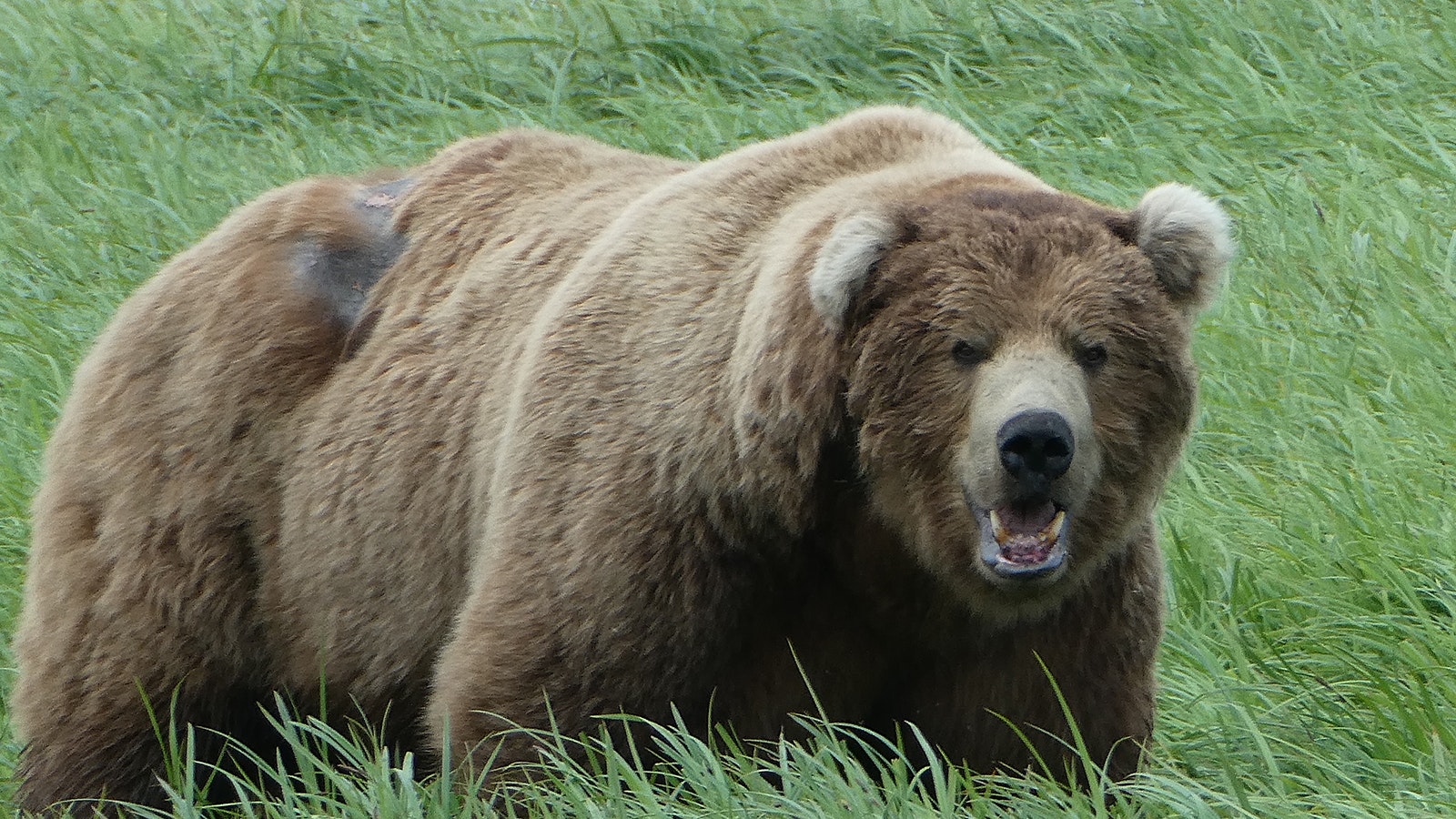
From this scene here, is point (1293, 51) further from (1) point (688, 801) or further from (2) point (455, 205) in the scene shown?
(1) point (688, 801)

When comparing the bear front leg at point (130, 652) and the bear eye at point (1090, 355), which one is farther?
the bear front leg at point (130, 652)

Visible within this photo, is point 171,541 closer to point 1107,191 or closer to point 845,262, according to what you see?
point 845,262

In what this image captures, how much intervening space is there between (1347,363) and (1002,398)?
2885 millimetres

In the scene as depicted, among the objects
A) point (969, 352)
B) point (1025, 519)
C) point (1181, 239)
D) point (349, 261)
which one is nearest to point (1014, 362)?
point (969, 352)

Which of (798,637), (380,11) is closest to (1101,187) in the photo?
(798,637)

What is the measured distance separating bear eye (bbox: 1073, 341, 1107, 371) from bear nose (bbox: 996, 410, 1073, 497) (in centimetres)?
22

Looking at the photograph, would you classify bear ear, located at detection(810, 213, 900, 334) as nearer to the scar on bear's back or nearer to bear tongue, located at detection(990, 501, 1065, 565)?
bear tongue, located at detection(990, 501, 1065, 565)

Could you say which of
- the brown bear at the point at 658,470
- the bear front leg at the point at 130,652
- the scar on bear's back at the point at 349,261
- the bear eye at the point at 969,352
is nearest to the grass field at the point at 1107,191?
the brown bear at the point at 658,470

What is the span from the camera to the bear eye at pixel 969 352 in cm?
366

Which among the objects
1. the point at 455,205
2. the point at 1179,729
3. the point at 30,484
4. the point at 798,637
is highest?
the point at 455,205

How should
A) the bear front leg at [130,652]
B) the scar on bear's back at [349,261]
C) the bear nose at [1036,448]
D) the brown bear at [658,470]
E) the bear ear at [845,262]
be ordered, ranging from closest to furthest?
the bear nose at [1036,448], the bear ear at [845,262], the brown bear at [658,470], the bear front leg at [130,652], the scar on bear's back at [349,261]

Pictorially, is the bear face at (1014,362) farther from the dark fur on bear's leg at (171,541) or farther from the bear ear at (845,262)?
the dark fur on bear's leg at (171,541)

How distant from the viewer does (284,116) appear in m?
9.90

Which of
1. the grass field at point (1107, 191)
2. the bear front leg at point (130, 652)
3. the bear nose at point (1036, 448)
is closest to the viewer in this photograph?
the bear nose at point (1036, 448)
